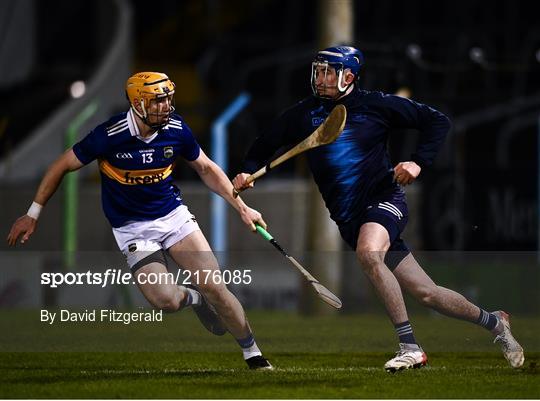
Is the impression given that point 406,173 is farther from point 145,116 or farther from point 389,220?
point 145,116

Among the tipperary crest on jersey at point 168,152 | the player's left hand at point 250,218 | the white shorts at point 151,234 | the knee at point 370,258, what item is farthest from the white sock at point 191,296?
the knee at point 370,258

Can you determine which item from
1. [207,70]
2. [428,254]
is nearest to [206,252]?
[428,254]

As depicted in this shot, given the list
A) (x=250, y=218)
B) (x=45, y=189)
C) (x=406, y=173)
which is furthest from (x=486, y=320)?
(x=45, y=189)

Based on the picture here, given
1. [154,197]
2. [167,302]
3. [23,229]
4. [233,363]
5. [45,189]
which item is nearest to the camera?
[23,229]

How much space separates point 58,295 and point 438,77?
1342 centimetres

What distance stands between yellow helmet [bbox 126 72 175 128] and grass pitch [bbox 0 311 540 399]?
62.0 inches

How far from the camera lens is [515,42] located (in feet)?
94.7

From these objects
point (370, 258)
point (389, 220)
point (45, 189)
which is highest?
point (45, 189)

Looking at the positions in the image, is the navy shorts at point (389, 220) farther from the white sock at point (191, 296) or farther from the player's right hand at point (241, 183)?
the white sock at point (191, 296)

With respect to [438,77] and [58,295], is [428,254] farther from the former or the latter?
[438,77]

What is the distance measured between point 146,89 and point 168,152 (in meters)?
0.47

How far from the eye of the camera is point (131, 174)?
11.1 m

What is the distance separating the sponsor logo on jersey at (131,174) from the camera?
1109 cm

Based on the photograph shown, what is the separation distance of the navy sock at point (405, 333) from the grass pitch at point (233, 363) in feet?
0.70
